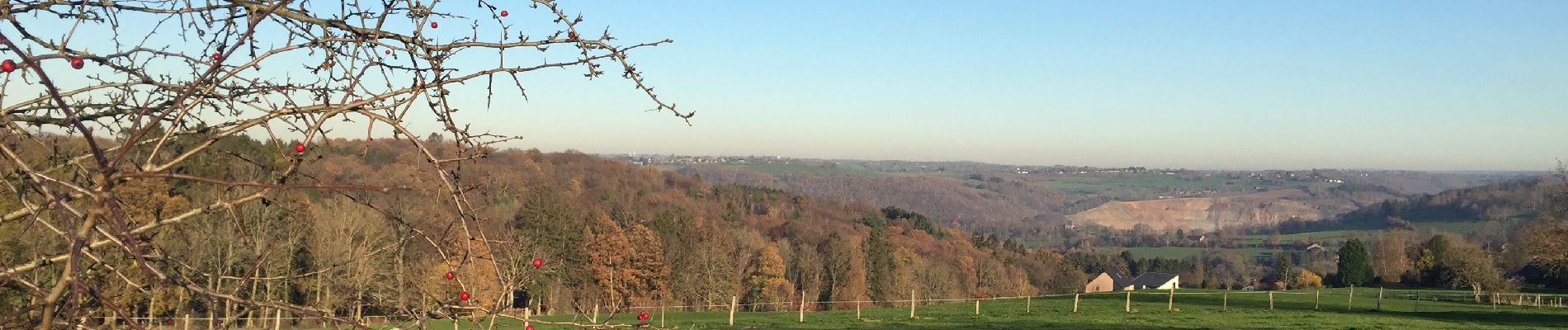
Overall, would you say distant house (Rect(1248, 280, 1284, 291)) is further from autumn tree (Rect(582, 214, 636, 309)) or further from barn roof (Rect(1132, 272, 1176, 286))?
autumn tree (Rect(582, 214, 636, 309))

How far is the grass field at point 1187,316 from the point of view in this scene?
2891 centimetres

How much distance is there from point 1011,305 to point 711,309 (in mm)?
14614

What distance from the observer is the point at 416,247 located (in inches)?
1224

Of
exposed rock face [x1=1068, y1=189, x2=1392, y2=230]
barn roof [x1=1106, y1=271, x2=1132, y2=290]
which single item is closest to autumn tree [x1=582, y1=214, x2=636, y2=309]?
barn roof [x1=1106, y1=271, x2=1132, y2=290]

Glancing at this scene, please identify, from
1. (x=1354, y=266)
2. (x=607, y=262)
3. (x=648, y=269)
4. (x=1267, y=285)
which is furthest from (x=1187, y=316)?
(x=1267, y=285)

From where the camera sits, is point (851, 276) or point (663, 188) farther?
point (663, 188)

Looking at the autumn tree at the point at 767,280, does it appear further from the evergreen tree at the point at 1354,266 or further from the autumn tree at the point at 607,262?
the evergreen tree at the point at 1354,266

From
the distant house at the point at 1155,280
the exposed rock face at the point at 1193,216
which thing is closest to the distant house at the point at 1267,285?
the distant house at the point at 1155,280

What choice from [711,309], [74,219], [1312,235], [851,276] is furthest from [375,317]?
[1312,235]

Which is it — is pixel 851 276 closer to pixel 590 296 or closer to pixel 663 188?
pixel 590 296

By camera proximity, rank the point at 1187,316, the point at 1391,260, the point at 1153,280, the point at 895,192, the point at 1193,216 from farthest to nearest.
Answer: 1. the point at 1193,216
2. the point at 895,192
3. the point at 1153,280
4. the point at 1391,260
5. the point at 1187,316

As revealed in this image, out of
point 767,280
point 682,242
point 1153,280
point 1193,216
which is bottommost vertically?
point 1153,280

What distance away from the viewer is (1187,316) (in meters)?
32.2

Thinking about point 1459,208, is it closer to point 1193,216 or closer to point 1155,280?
point 1193,216
